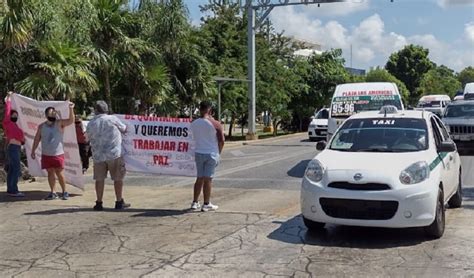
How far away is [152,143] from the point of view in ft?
38.3

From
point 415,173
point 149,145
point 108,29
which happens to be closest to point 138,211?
point 149,145

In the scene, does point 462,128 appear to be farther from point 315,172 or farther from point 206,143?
point 315,172

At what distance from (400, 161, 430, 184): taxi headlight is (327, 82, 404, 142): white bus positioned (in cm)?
918

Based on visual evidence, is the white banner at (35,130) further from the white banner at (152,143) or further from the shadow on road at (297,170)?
the shadow on road at (297,170)

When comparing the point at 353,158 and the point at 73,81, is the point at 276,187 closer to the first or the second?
the point at 353,158

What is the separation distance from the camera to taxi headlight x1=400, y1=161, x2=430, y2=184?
7.42 m

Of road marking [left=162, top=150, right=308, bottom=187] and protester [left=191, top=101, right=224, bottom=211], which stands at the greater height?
protester [left=191, top=101, right=224, bottom=211]

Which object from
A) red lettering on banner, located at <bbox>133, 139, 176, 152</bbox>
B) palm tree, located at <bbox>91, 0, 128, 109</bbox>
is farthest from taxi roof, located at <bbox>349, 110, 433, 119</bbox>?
palm tree, located at <bbox>91, 0, 128, 109</bbox>

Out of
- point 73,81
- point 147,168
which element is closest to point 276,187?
point 147,168

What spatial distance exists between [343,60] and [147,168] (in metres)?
40.0

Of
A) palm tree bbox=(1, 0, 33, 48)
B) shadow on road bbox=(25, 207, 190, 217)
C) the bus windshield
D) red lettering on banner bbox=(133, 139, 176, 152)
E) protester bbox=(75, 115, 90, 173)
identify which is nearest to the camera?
shadow on road bbox=(25, 207, 190, 217)

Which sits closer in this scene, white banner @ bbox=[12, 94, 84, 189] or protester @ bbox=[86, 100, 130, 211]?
protester @ bbox=[86, 100, 130, 211]

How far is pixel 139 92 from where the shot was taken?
2247cm

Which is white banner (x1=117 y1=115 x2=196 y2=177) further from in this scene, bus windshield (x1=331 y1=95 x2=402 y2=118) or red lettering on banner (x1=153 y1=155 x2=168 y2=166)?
bus windshield (x1=331 y1=95 x2=402 y2=118)
